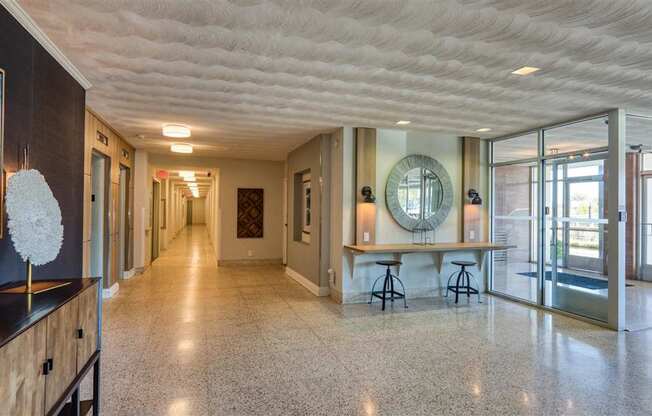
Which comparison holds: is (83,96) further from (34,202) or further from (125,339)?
(125,339)

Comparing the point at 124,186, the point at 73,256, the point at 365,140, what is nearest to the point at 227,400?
the point at 73,256

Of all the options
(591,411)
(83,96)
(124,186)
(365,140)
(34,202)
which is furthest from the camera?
(124,186)

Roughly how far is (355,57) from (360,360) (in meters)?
2.72

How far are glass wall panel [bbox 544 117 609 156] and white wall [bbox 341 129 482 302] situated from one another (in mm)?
1370

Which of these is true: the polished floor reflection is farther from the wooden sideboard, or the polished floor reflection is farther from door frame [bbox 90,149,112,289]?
the wooden sideboard

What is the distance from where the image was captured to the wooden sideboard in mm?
1436

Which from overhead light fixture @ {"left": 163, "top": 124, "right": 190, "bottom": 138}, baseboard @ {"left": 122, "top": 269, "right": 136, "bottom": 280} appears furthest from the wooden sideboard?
baseboard @ {"left": 122, "top": 269, "right": 136, "bottom": 280}

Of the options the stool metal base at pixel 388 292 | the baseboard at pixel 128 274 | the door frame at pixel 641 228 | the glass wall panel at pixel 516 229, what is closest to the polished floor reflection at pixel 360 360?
the stool metal base at pixel 388 292

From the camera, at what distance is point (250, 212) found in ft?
30.3

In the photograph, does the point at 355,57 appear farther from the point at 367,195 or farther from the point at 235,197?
the point at 235,197

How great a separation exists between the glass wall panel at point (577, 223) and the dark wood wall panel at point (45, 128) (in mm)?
5963

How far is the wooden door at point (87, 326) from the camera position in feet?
7.20

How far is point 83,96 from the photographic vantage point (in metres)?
3.80

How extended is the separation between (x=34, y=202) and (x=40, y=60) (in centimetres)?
130
